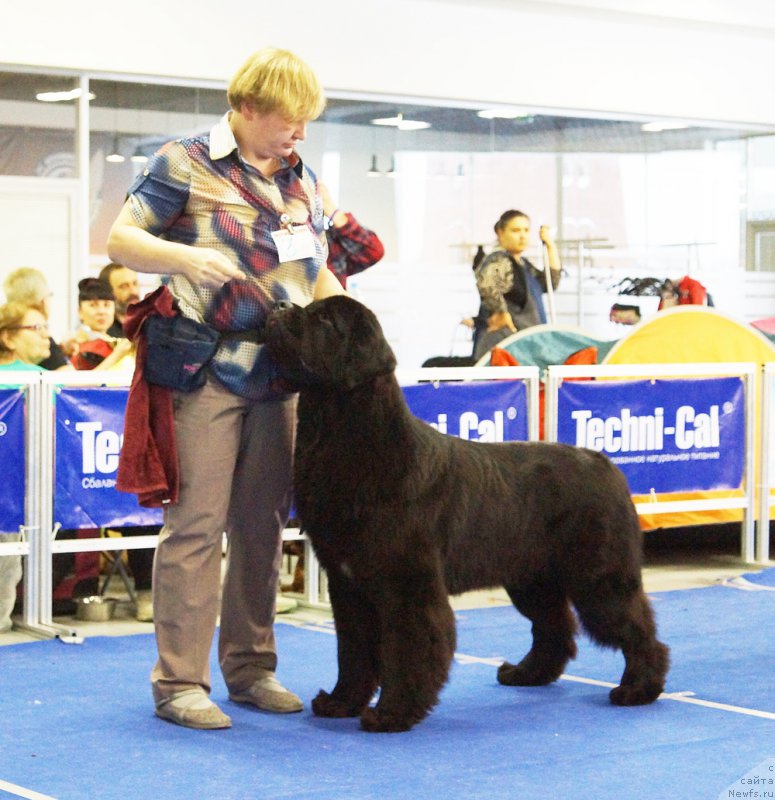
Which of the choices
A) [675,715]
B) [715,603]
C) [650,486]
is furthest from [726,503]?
[675,715]

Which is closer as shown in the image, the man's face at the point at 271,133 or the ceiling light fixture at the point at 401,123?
the man's face at the point at 271,133

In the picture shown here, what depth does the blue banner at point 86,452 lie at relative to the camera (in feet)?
17.4

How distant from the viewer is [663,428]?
6676mm

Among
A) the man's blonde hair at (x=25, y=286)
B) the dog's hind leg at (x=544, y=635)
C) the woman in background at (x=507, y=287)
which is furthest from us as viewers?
the woman in background at (x=507, y=287)

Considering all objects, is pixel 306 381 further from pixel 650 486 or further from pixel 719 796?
pixel 650 486

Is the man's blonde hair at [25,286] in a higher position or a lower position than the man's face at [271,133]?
lower

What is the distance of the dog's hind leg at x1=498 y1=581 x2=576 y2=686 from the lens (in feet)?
14.1

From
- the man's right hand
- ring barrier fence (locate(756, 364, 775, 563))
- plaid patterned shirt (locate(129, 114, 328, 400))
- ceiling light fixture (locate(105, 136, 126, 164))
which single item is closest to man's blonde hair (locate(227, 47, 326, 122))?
plaid patterned shirt (locate(129, 114, 328, 400))

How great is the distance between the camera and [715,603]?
5.96m

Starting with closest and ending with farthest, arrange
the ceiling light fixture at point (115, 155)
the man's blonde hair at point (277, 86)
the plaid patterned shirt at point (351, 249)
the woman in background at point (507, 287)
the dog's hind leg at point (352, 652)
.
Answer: the man's blonde hair at point (277, 86)
the dog's hind leg at point (352, 652)
the plaid patterned shirt at point (351, 249)
the woman in background at point (507, 287)
the ceiling light fixture at point (115, 155)

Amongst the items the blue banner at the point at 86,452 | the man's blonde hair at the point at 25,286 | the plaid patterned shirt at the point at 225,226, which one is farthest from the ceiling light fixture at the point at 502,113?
the plaid patterned shirt at the point at 225,226

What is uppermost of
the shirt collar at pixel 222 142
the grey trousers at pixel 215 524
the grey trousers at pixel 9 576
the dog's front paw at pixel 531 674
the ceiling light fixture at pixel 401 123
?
the ceiling light fixture at pixel 401 123

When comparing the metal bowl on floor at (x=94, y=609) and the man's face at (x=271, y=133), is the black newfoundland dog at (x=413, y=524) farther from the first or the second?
the metal bowl on floor at (x=94, y=609)

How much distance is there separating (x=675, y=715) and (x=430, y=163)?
7.97 m
